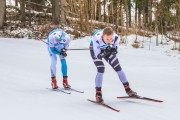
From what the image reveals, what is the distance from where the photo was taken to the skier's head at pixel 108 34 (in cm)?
668

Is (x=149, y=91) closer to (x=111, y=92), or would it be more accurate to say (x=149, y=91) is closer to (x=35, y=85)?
(x=111, y=92)

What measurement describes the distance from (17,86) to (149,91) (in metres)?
3.13

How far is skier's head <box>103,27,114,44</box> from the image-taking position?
6676 mm

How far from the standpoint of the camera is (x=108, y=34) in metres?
6.69

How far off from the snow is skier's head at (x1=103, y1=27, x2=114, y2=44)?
1.24 metres

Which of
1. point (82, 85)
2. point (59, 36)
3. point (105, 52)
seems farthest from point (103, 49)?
point (82, 85)

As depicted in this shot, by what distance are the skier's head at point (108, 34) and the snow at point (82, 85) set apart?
124 centimetres

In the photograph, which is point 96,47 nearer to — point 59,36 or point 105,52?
point 105,52

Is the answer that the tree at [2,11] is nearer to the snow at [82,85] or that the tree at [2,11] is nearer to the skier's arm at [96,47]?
the snow at [82,85]

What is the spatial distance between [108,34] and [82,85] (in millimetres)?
3148

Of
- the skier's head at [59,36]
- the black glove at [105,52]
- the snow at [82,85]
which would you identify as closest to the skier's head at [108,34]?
the black glove at [105,52]

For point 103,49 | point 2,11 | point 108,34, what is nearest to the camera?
point 108,34

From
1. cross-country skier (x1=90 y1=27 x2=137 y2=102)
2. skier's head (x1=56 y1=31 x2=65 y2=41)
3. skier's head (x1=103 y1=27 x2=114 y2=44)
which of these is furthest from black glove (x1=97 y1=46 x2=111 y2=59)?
skier's head (x1=56 y1=31 x2=65 y2=41)

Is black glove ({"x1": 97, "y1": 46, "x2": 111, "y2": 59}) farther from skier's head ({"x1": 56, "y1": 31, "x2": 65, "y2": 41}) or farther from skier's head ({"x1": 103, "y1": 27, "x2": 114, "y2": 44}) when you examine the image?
skier's head ({"x1": 56, "y1": 31, "x2": 65, "y2": 41})
